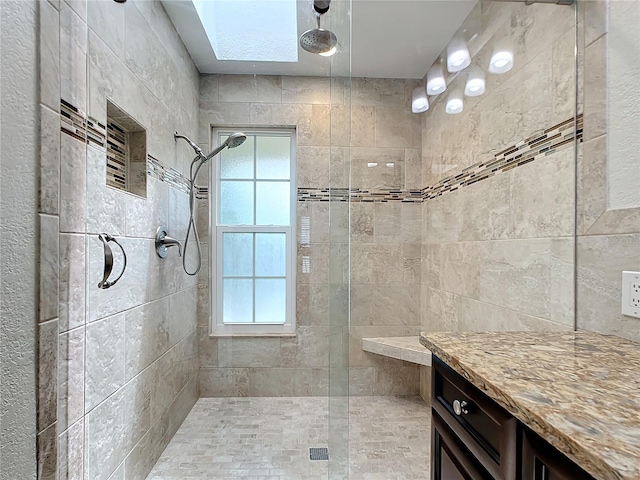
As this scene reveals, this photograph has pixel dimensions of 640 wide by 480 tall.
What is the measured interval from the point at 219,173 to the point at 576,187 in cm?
201

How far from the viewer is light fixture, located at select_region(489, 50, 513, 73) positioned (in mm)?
Answer: 1520

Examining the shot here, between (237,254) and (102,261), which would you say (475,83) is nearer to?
(237,254)

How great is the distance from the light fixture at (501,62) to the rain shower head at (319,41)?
87cm

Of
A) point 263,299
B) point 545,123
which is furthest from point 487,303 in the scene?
point 263,299

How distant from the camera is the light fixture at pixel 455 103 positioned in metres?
1.95

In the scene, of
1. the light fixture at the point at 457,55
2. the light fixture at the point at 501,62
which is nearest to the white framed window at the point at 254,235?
the light fixture at the point at 457,55

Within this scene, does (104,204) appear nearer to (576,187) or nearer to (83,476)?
(83,476)

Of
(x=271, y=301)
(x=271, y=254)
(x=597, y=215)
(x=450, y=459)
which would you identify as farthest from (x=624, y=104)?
(x=271, y=301)

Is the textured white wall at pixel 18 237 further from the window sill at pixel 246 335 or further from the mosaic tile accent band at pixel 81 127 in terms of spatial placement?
the window sill at pixel 246 335

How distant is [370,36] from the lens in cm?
Answer: 200

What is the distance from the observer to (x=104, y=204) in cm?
127

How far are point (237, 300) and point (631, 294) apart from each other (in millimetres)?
2082

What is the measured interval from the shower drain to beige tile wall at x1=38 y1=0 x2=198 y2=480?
80 centimetres

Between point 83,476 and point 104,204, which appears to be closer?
point 83,476
